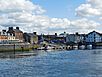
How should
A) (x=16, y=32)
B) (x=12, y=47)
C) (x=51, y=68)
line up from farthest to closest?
(x=16, y=32) < (x=12, y=47) < (x=51, y=68)

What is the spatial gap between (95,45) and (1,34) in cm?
7385

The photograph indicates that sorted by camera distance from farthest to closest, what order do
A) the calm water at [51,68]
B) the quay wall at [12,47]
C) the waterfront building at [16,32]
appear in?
the waterfront building at [16,32] < the quay wall at [12,47] < the calm water at [51,68]

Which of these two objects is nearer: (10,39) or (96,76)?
(96,76)

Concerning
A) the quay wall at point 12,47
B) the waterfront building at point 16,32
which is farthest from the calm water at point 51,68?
the waterfront building at point 16,32

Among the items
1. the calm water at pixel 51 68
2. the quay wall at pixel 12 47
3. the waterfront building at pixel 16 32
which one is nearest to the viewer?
the calm water at pixel 51 68

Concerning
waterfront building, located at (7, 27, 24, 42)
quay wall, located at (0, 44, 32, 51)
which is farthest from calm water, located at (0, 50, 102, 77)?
waterfront building, located at (7, 27, 24, 42)

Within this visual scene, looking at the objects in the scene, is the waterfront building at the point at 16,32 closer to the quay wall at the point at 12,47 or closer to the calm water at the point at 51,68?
the quay wall at the point at 12,47

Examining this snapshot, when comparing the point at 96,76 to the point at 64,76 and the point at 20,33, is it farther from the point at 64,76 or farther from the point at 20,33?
the point at 20,33

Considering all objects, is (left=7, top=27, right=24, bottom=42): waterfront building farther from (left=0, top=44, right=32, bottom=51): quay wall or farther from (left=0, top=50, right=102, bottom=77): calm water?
(left=0, top=50, right=102, bottom=77): calm water

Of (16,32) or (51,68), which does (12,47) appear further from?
(51,68)

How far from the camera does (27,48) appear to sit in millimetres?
129875

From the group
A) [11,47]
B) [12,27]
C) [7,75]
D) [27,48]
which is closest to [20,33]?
[12,27]

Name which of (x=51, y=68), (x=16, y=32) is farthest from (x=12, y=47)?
(x=51, y=68)

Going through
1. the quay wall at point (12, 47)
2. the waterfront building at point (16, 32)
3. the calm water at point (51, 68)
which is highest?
the waterfront building at point (16, 32)
